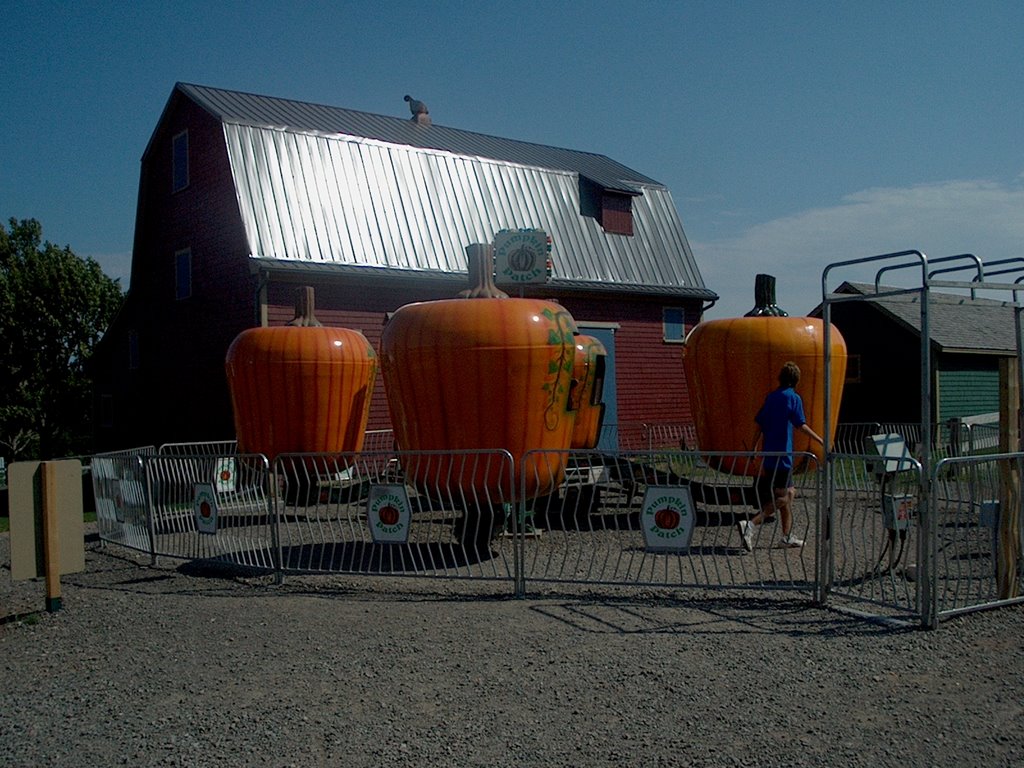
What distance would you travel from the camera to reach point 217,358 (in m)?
18.6

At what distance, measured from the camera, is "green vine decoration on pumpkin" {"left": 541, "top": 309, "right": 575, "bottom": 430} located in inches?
353

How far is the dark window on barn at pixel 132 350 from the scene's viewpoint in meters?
22.6

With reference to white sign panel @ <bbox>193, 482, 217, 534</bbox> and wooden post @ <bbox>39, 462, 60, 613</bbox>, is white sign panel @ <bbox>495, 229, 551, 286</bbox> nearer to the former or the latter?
white sign panel @ <bbox>193, 482, 217, 534</bbox>

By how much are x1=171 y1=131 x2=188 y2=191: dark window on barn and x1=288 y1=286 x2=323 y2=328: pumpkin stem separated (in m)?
7.54

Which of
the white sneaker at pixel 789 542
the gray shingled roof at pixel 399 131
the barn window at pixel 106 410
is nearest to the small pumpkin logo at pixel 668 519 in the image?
the white sneaker at pixel 789 542

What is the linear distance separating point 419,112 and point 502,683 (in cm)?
2237

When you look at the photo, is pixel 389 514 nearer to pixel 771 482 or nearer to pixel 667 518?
pixel 667 518

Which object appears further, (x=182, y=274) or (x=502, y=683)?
(x=182, y=274)

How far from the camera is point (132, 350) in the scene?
2283 cm

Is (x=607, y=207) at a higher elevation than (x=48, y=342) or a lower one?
higher

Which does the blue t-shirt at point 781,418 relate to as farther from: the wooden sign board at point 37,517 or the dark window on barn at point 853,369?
the dark window on barn at point 853,369

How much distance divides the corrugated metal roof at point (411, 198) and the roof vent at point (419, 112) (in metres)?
0.76

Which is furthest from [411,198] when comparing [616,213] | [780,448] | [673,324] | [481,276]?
[780,448]

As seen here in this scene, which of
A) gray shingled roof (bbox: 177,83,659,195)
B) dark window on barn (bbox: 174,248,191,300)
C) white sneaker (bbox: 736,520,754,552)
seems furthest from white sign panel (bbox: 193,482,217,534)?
dark window on barn (bbox: 174,248,191,300)
